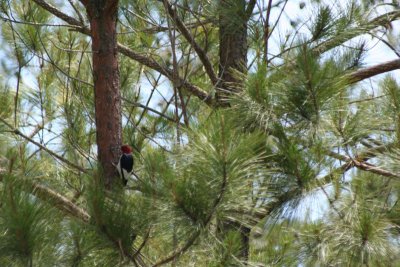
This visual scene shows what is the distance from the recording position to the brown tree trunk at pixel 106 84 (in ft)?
7.58

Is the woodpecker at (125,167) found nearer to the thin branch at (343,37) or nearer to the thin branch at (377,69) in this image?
the thin branch at (343,37)

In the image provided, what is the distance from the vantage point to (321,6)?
8.68 ft

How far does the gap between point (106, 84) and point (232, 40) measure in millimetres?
769

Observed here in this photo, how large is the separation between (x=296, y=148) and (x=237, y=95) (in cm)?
28

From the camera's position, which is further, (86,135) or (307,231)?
(86,135)

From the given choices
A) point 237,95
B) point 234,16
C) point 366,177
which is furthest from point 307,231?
point 234,16

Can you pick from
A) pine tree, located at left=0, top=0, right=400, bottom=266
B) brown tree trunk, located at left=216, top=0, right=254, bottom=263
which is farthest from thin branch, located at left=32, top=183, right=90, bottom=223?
brown tree trunk, located at left=216, top=0, right=254, bottom=263

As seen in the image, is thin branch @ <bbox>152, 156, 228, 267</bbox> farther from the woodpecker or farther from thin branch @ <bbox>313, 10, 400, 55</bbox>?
thin branch @ <bbox>313, 10, 400, 55</bbox>

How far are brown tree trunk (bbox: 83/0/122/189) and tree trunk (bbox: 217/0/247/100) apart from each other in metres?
0.36

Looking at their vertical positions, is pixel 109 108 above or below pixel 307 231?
above

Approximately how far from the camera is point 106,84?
7.88 ft

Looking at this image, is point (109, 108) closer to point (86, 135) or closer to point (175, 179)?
point (175, 179)

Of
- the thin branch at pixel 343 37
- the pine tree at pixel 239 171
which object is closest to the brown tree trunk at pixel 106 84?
the pine tree at pixel 239 171

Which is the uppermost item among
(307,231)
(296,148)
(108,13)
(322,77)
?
(108,13)
